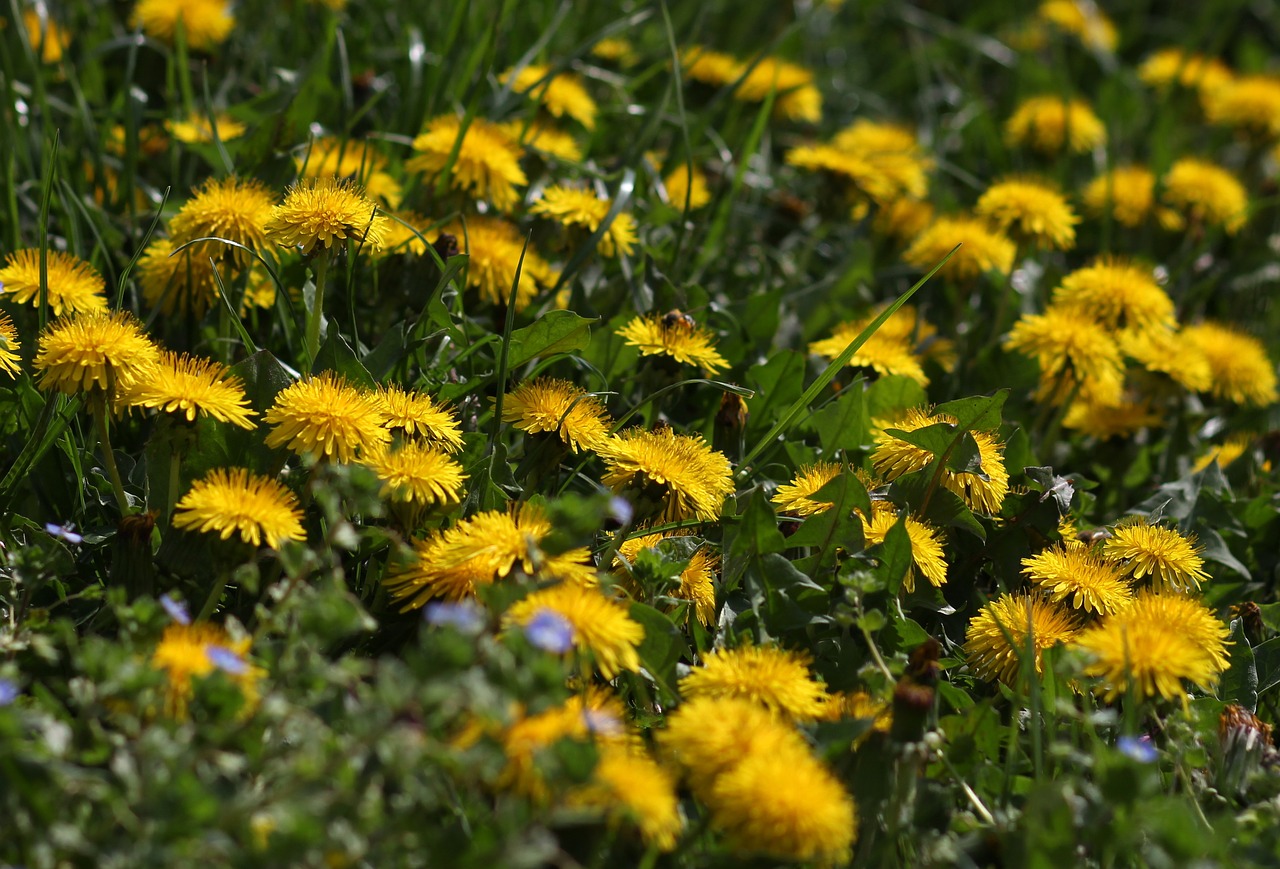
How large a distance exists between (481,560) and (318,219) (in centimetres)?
65

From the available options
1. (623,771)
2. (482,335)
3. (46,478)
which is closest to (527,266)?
(482,335)

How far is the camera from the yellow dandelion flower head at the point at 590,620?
1.56m

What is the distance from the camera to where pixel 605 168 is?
3.16 m

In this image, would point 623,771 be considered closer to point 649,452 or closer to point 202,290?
point 649,452

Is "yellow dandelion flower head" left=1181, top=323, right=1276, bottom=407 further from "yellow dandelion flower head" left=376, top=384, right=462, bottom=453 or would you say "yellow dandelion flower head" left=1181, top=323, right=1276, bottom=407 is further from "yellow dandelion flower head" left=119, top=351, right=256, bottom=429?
"yellow dandelion flower head" left=119, top=351, right=256, bottom=429

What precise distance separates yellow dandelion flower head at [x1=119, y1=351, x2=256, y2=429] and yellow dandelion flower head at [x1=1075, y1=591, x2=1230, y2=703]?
1247mm

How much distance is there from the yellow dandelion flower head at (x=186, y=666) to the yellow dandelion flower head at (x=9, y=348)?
606 millimetres

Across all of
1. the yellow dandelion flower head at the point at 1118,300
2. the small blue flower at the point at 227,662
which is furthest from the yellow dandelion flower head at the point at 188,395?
the yellow dandelion flower head at the point at 1118,300

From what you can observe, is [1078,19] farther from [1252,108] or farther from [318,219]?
[318,219]

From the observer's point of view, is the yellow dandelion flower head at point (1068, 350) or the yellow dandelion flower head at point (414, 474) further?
the yellow dandelion flower head at point (1068, 350)

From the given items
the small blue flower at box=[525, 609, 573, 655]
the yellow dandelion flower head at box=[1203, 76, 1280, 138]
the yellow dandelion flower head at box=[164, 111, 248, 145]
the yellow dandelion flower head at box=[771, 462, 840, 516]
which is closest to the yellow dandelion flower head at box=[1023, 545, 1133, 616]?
the yellow dandelion flower head at box=[771, 462, 840, 516]

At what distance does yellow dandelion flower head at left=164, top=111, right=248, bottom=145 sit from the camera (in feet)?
8.73

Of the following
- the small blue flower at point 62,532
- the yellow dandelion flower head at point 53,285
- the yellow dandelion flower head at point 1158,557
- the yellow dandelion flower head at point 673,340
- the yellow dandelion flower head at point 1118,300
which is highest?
the yellow dandelion flower head at point 1118,300

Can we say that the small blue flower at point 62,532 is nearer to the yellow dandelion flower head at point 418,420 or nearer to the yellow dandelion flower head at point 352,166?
the yellow dandelion flower head at point 418,420
